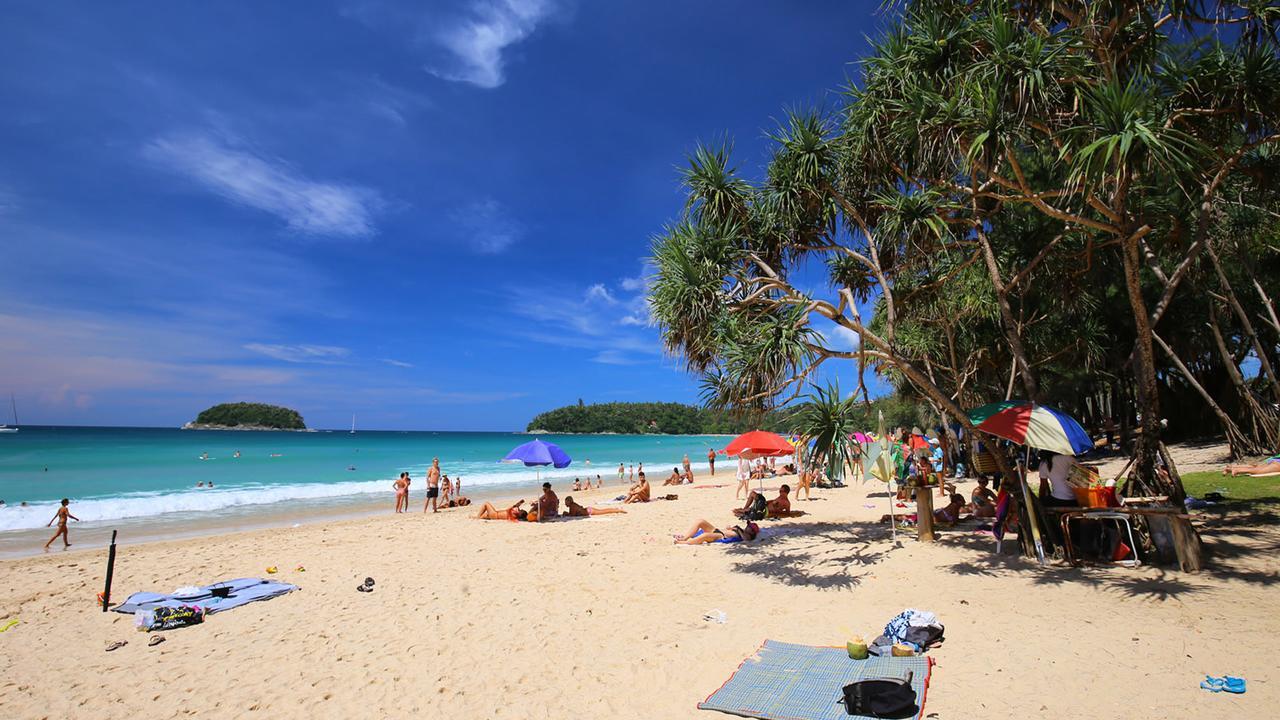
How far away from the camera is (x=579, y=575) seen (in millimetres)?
7320

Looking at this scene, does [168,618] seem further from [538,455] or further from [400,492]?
[400,492]

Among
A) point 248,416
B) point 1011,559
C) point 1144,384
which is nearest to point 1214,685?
point 1011,559

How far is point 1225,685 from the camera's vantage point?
3.31 metres

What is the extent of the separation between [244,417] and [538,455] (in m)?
138

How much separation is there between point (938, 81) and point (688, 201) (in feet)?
10.4

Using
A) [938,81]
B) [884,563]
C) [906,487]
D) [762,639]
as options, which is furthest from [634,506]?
[938,81]

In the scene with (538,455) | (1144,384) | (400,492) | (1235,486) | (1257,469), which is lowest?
(400,492)

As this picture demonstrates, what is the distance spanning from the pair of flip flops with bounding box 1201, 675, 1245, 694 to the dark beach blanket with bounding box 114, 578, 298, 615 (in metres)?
8.42

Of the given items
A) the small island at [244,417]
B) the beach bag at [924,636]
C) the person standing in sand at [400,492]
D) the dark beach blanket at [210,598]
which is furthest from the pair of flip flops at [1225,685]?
the small island at [244,417]

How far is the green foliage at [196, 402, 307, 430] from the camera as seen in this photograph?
123 m

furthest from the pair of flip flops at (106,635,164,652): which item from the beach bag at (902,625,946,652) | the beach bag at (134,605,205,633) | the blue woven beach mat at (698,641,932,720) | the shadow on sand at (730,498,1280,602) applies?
the beach bag at (902,625,946,652)

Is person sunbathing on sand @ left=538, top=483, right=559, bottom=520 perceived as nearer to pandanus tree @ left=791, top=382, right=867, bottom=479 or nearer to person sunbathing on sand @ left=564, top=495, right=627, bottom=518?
Result: person sunbathing on sand @ left=564, top=495, right=627, bottom=518

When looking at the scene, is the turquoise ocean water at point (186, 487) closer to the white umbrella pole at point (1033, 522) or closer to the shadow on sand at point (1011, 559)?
the shadow on sand at point (1011, 559)

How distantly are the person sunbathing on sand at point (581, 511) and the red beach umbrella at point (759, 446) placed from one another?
397cm
